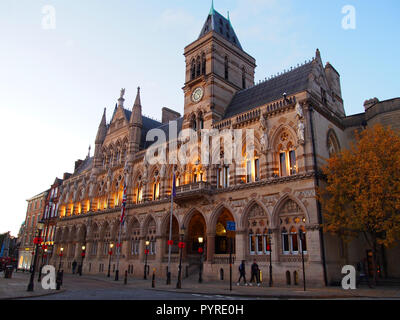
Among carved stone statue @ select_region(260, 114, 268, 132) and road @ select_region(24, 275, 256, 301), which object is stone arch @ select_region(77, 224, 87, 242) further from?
carved stone statue @ select_region(260, 114, 268, 132)

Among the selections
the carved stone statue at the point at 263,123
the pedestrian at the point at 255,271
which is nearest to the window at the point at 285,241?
the pedestrian at the point at 255,271

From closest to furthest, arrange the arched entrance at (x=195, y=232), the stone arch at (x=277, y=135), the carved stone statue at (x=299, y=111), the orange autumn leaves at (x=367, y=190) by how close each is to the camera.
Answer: the orange autumn leaves at (x=367, y=190)
the carved stone statue at (x=299, y=111)
the stone arch at (x=277, y=135)
the arched entrance at (x=195, y=232)

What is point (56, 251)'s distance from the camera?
194 ft

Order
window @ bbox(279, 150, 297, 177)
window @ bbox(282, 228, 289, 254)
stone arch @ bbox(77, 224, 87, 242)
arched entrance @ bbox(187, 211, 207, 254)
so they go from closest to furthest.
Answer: window @ bbox(282, 228, 289, 254) < window @ bbox(279, 150, 297, 177) < arched entrance @ bbox(187, 211, 207, 254) < stone arch @ bbox(77, 224, 87, 242)

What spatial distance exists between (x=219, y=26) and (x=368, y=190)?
98.7 ft

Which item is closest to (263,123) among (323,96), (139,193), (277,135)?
(277,135)

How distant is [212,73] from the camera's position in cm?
3778

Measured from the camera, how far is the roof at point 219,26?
140ft

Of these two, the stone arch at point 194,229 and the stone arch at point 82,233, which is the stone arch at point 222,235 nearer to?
the stone arch at point 194,229

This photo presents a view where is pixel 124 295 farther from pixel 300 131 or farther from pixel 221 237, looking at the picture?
pixel 221 237

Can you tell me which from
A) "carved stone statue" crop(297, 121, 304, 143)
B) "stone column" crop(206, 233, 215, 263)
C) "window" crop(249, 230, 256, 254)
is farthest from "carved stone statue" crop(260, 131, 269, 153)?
"stone column" crop(206, 233, 215, 263)

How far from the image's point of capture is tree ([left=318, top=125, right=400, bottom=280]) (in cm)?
2164

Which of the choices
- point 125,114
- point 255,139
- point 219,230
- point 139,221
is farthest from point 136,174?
point 255,139

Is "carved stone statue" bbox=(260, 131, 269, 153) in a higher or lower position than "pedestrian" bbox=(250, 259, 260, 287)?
higher
